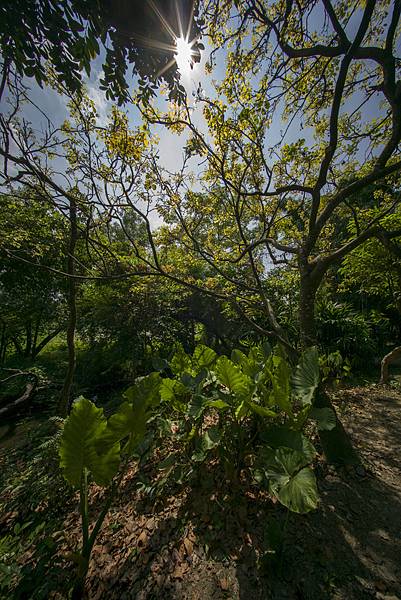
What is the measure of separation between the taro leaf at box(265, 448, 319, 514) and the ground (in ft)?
0.95

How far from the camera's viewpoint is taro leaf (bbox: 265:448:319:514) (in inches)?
43.0

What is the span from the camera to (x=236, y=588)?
1.34m

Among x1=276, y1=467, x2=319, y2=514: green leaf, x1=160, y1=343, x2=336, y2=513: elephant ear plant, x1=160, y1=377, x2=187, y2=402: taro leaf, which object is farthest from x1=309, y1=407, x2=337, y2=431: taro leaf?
x1=160, y1=377, x2=187, y2=402: taro leaf

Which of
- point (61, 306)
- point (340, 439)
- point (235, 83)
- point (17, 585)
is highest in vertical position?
point (235, 83)

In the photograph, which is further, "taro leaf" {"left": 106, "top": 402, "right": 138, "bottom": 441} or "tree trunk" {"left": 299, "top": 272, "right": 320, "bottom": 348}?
"tree trunk" {"left": 299, "top": 272, "right": 320, "bottom": 348}

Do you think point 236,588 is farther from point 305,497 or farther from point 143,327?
point 143,327

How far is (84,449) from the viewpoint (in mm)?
1423

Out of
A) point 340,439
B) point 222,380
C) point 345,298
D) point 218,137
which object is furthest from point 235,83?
point 345,298

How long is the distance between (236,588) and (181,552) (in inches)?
18.0

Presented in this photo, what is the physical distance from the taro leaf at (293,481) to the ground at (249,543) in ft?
0.95

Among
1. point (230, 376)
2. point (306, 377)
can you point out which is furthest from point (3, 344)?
point (306, 377)

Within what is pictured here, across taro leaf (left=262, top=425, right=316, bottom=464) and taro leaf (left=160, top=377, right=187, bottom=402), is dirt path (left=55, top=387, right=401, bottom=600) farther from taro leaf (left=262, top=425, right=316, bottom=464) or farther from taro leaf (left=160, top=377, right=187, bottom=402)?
taro leaf (left=160, top=377, right=187, bottom=402)

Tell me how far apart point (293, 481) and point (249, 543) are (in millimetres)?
843

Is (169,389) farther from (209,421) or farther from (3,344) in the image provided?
(3,344)
